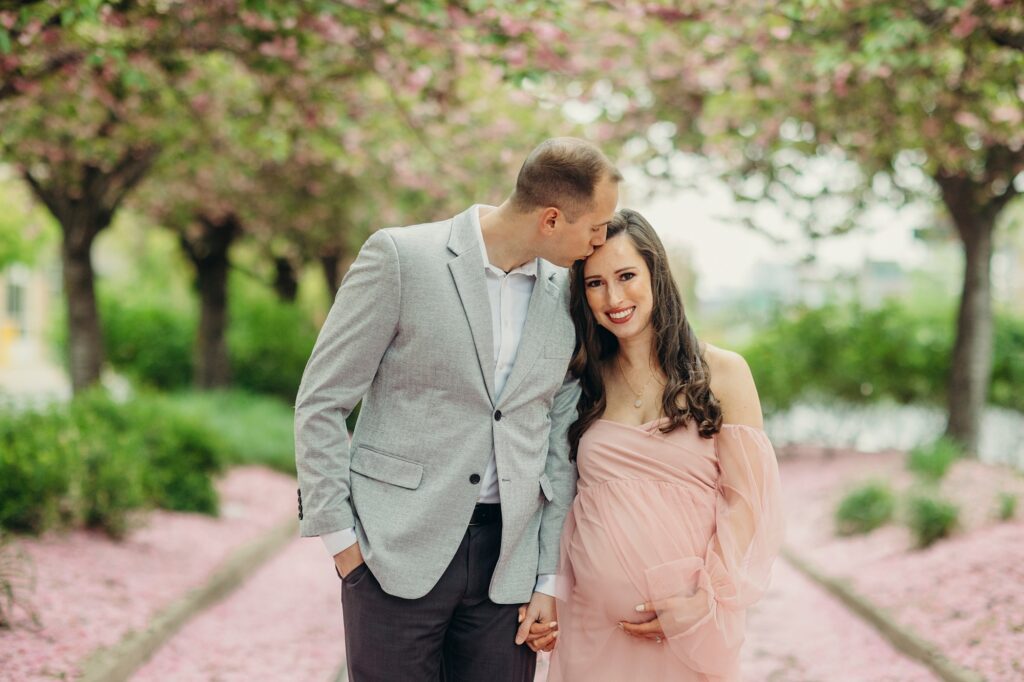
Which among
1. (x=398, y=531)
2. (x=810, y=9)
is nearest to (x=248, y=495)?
(x=810, y=9)

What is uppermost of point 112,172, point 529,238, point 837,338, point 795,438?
point 112,172

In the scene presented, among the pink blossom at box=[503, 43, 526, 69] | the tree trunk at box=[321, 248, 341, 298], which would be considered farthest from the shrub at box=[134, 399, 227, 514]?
the tree trunk at box=[321, 248, 341, 298]

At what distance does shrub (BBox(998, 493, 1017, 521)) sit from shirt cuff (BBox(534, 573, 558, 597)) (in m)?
6.36

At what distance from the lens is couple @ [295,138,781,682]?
2.95 metres

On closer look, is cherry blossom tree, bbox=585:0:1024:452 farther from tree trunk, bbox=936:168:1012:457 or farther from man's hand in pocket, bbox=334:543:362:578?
man's hand in pocket, bbox=334:543:362:578

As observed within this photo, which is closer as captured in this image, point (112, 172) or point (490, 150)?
point (112, 172)

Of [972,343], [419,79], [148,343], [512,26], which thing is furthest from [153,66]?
[148,343]

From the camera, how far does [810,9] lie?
635 cm

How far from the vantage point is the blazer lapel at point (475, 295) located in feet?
9.81

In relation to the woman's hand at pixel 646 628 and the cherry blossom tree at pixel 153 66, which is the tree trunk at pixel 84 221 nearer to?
the cherry blossom tree at pixel 153 66

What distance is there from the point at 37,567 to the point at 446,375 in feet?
15.5

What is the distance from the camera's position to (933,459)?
420 inches

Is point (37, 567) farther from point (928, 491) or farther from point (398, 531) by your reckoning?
point (928, 491)

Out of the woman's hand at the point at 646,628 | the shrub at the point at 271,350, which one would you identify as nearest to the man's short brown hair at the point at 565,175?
the woman's hand at the point at 646,628
